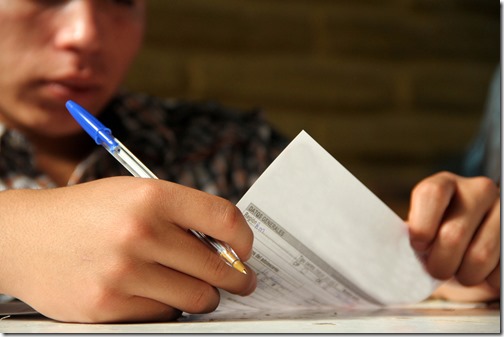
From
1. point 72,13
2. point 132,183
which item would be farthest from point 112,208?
point 72,13

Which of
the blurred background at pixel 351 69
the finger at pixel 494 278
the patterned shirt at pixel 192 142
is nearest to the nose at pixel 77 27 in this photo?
the patterned shirt at pixel 192 142

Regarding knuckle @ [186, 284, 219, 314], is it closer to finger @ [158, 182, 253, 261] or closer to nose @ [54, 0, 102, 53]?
finger @ [158, 182, 253, 261]

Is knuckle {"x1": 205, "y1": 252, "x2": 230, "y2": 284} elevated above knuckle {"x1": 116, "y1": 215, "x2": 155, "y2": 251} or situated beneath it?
situated beneath

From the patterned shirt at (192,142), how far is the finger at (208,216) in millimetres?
378

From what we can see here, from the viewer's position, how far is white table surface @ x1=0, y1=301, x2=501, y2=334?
1.10ft

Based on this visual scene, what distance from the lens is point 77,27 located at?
591 millimetres

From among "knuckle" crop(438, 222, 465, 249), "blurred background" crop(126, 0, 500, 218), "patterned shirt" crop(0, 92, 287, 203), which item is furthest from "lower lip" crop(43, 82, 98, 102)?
"blurred background" crop(126, 0, 500, 218)

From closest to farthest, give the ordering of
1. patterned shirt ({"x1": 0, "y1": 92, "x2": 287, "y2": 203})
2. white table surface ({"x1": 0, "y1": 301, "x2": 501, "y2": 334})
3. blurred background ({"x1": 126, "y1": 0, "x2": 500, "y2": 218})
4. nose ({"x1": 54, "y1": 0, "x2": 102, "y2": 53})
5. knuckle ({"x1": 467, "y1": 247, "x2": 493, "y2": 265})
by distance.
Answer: white table surface ({"x1": 0, "y1": 301, "x2": 501, "y2": 334}) < knuckle ({"x1": 467, "y1": 247, "x2": 493, "y2": 265}) < nose ({"x1": 54, "y1": 0, "x2": 102, "y2": 53}) < patterned shirt ({"x1": 0, "y1": 92, "x2": 287, "y2": 203}) < blurred background ({"x1": 126, "y1": 0, "x2": 500, "y2": 218})

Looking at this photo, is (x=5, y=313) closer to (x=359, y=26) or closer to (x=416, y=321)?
(x=416, y=321)

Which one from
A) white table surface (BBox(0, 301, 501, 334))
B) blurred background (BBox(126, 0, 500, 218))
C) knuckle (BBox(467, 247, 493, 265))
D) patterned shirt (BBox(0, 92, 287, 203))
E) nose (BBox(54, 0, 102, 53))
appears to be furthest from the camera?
blurred background (BBox(126, 0, 500, 218))

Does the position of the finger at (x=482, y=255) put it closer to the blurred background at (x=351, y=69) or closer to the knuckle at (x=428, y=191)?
the knuckle at (x=428, y=191)

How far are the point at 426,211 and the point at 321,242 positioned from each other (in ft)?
0.28

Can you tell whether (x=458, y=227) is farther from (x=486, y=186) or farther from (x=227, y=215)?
(x=227, y=215)

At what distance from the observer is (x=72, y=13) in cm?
60
